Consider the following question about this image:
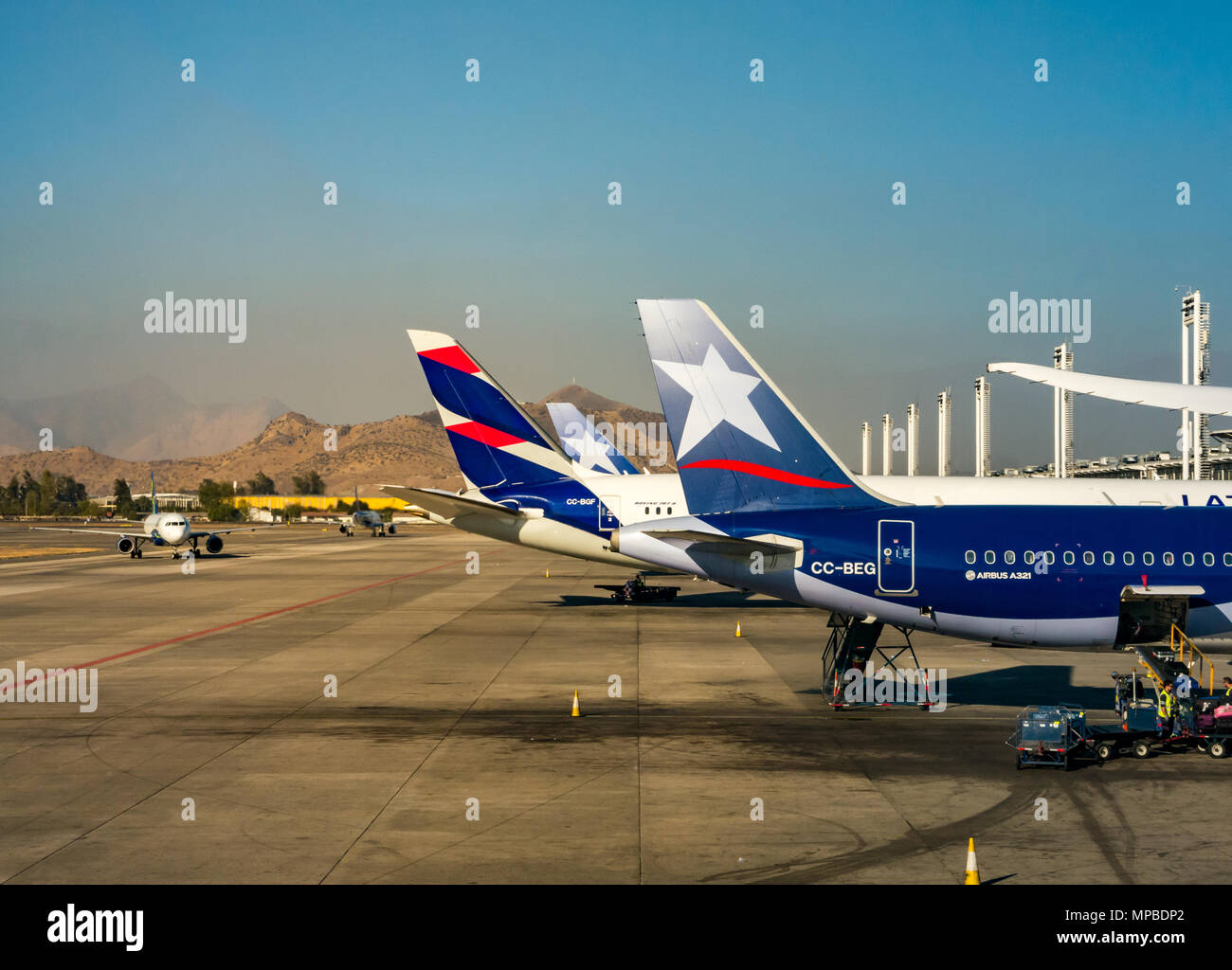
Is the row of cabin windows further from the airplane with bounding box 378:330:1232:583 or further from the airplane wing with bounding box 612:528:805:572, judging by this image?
the airplane with bounding box 378:330:1232:583

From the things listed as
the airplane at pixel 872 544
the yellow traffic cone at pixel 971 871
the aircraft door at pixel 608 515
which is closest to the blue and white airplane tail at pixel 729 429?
the airplane at pixel 872 544

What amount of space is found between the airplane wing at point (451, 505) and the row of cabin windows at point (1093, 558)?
21165mm

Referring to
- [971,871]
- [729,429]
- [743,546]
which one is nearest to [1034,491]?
[729,429]

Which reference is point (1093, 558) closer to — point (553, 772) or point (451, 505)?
point (553, 772)

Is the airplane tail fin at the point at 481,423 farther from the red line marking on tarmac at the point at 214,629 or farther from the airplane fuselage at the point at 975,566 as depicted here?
the airplane fuselage at the point at 975,566

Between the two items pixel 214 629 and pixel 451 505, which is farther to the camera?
pixel 451 505

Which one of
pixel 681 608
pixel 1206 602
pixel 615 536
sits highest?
pixel 615 536

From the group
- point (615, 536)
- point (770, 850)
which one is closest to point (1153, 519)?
point (615, 536)

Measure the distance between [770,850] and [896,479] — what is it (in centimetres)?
2704

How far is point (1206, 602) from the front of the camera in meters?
21.7

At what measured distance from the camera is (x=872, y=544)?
830 inches

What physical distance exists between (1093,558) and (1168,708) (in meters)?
3.48

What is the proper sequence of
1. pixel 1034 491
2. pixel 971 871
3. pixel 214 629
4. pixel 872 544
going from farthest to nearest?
pixel 214 629 → pixel 1034 491 → pixel 872 544 → pixel 971 871

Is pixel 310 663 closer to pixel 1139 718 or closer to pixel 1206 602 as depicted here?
pixel 1139 718
